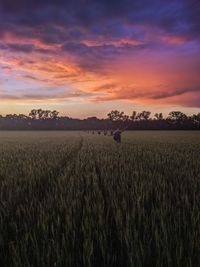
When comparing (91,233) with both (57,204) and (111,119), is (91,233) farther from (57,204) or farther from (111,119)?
(111,119)

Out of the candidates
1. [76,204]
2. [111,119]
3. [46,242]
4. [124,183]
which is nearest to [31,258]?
[46,242]

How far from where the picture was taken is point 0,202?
453cm

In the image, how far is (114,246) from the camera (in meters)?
2.82

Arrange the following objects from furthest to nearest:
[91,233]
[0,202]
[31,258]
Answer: [0,202] < [91,233] < [31,258]

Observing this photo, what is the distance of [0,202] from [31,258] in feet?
7.19

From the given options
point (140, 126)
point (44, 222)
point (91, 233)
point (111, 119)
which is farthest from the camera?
point (111, 119)

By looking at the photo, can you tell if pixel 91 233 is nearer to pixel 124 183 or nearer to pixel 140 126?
pixel 124 183

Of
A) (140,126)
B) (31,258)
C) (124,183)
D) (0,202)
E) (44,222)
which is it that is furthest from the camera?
(140,126)

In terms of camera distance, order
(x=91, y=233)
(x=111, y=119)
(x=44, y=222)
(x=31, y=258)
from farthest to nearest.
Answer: (x=111, y=119), (x=44, y=222), (x=91, y=233), (x=31, y=258)

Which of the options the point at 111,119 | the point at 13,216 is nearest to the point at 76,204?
the point at 13,216

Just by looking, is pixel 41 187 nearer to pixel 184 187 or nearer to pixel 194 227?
pixel 184 187

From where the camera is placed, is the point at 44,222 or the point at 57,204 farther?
the point at 57,204

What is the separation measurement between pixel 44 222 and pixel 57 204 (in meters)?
0.82

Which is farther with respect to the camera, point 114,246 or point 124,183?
point 124,183
